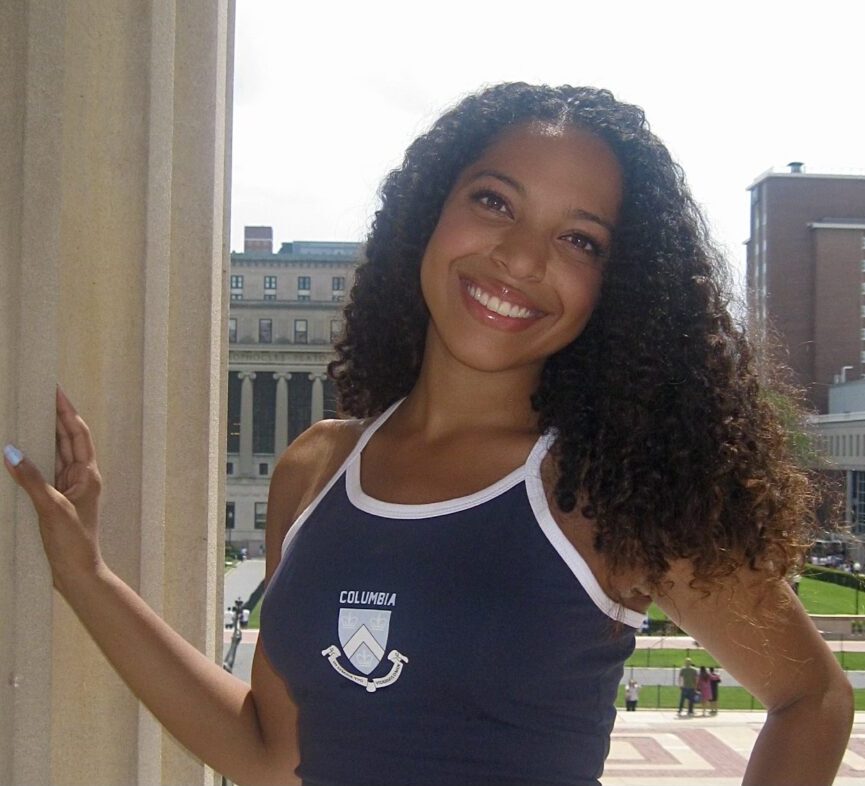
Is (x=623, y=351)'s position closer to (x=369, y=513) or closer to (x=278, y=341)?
(x=369, y=513)

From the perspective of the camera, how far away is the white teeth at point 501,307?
1030 mm

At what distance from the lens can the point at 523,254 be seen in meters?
1.02

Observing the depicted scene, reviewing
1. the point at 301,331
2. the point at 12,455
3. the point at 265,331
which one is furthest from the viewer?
the point at 265,331

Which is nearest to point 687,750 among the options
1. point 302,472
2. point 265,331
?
point 302,472

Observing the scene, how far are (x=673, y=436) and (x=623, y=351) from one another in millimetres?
105

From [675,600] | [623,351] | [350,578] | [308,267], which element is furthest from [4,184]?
[308,267]

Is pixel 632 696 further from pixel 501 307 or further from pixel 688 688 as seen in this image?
pixel 501 307

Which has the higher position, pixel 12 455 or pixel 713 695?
pixel 12 455

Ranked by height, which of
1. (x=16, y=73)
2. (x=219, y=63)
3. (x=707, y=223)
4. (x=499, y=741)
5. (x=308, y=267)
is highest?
(x=308, y=267)

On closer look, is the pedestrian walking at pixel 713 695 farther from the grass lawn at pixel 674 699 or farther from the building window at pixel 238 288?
the building window at pixel 238 288

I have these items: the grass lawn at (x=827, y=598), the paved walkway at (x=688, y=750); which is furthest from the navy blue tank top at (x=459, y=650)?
the grass lawn at (x=827, y=598)

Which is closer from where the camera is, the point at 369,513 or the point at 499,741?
the point at 499,741

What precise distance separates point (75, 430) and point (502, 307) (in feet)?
1.48

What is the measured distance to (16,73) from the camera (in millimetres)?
1024
